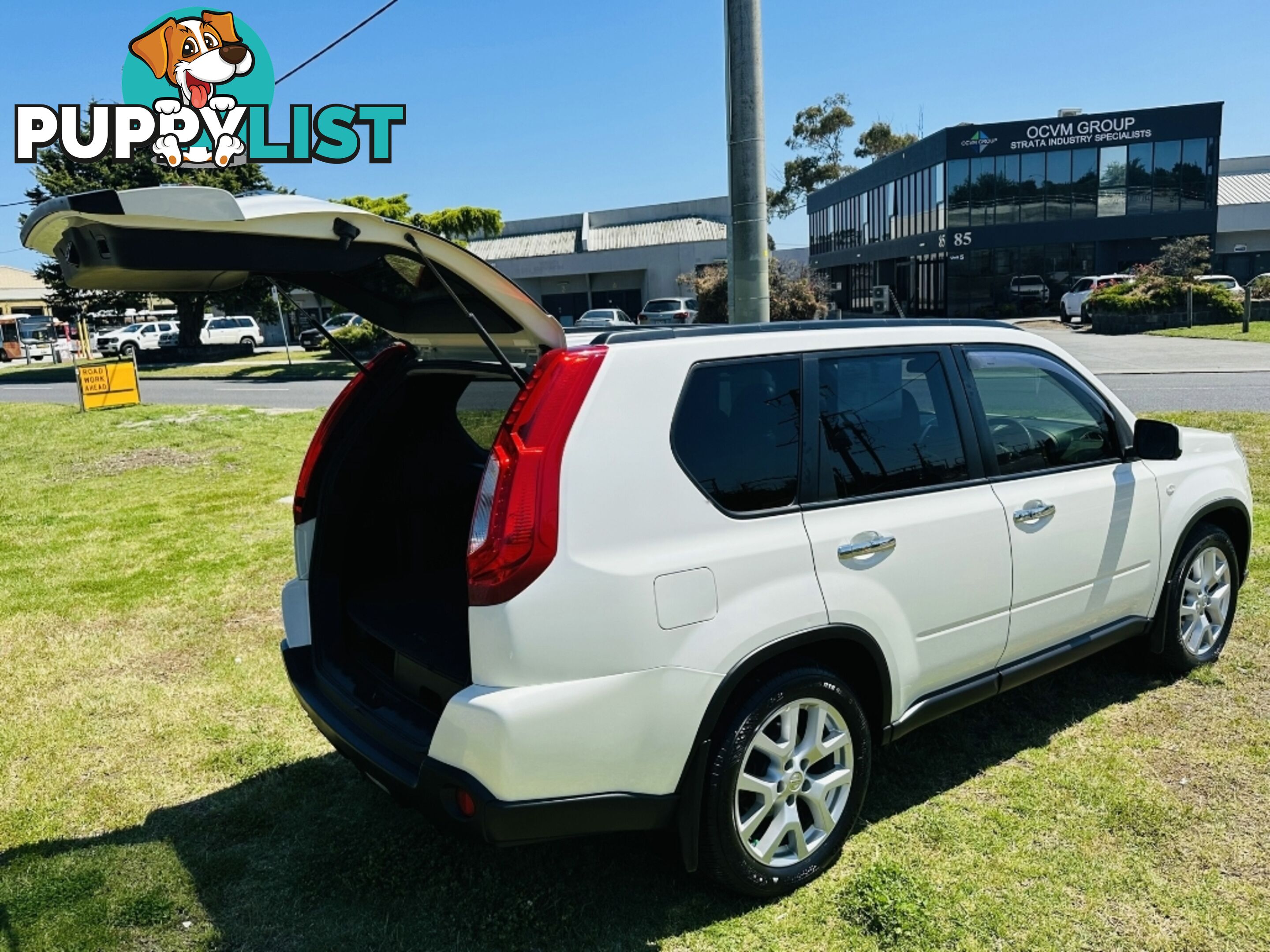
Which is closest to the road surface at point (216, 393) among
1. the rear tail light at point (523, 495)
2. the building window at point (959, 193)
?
the rear tail light at point (523, 495)

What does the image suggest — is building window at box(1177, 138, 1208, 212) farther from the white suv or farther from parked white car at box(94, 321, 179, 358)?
parked white car at box(94, 321, 179, 358)

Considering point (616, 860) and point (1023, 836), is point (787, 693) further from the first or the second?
point (1023, 836)

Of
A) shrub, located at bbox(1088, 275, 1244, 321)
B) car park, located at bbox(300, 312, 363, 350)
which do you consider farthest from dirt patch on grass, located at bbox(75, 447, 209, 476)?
shrub, located at bbox(1088, 275, 1244, 321)

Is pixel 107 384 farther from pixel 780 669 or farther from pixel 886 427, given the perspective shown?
pixel 780 669

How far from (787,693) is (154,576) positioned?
5.65 metres

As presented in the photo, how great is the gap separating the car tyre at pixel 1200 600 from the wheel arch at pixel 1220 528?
0.6 inches

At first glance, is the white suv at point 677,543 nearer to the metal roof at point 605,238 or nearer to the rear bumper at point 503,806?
the rear bumper at point 503,806

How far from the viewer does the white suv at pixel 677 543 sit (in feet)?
8.27

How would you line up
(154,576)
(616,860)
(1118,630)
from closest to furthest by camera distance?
(616,860) → (1118,630) → (154,576)

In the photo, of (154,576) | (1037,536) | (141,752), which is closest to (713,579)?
(1037,536)

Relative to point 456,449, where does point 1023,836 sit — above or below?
below

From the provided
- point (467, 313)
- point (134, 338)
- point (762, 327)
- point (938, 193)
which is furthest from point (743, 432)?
point (134, 338)

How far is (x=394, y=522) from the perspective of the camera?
147 inches

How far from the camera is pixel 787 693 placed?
2.90 meters
